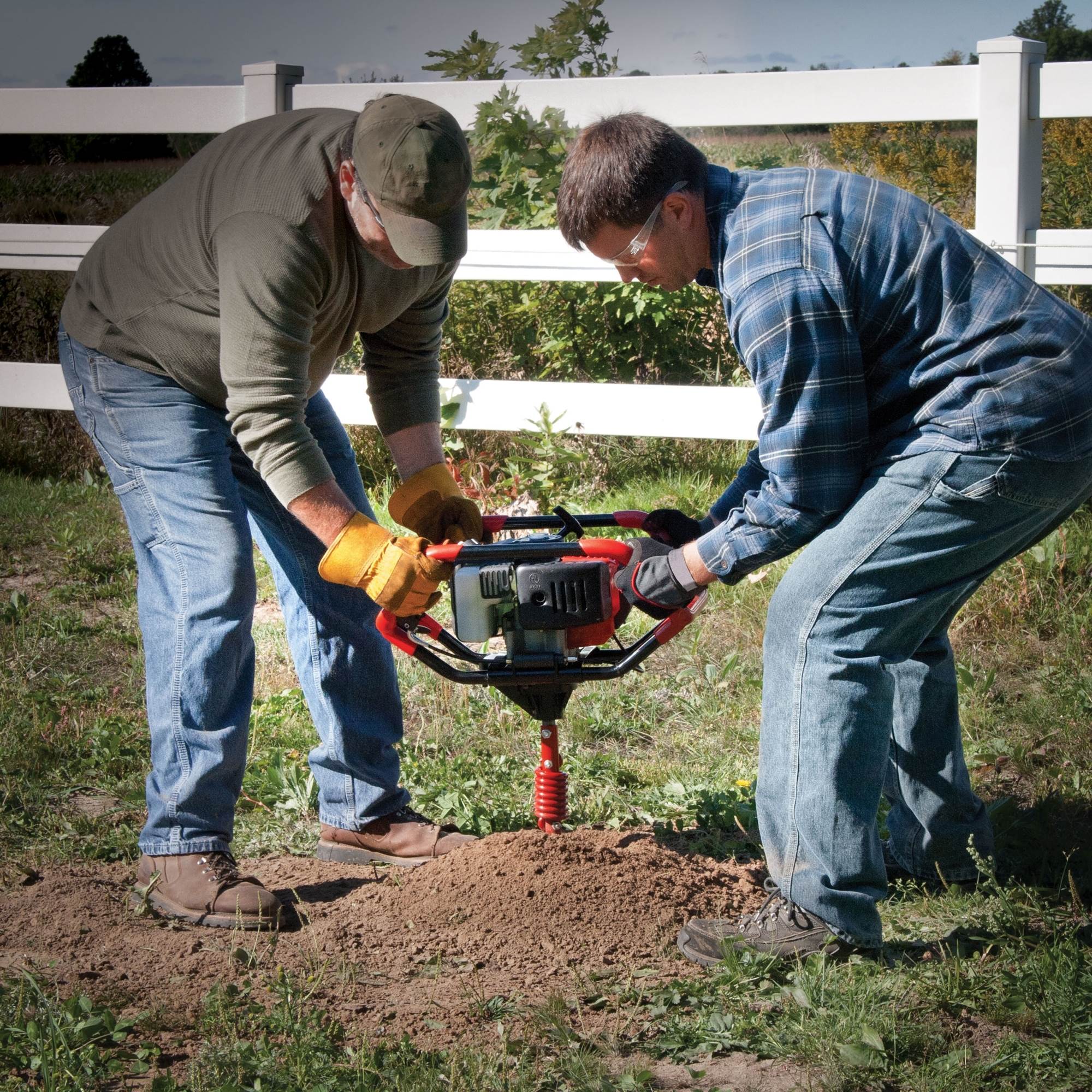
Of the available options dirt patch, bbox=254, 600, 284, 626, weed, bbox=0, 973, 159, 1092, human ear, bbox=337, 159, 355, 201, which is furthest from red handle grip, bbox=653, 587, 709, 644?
dirt patch, bbox=254, 600, 284, 626

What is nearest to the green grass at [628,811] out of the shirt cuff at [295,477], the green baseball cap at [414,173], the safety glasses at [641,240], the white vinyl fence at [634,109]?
the white vinyl fence at [634,109]

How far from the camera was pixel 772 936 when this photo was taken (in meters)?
2.79

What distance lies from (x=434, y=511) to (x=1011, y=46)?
3.30m

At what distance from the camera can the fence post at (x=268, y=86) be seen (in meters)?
6.09

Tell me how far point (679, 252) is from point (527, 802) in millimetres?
1923

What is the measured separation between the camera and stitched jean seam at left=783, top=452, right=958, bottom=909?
2566mm

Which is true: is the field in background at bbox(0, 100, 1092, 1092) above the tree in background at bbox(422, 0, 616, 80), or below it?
below

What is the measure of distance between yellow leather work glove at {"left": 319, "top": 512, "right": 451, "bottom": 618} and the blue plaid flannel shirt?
78 cm

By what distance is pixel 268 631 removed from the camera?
529cm

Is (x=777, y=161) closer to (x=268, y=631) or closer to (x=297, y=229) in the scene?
(x=268, y=631)

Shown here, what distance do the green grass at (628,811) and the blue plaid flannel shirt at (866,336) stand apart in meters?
1.07

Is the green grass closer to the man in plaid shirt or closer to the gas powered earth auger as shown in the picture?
the man in plaid shirt

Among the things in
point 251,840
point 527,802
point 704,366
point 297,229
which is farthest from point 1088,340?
point 704,366

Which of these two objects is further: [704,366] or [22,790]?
[704,366]
